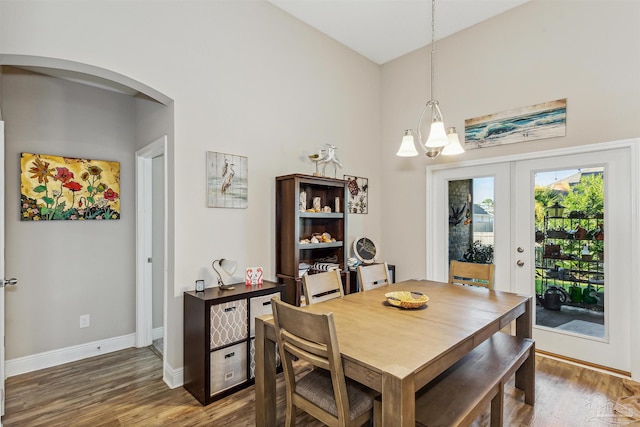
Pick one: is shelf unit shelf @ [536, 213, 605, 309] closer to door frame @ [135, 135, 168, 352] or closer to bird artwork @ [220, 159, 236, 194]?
bird artwork @ [220, 159, 236, 194]

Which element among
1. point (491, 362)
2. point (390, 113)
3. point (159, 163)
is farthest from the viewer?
point (390, 113)

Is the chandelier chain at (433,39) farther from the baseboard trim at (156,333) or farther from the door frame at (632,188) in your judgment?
the baseboard trim at (156,333)

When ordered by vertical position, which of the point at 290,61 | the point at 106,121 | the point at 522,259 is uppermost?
the point at 290,61

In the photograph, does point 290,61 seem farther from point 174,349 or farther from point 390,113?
point 174,349

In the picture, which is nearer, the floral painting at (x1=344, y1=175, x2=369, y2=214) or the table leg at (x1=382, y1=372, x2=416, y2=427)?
the table leg at (x1=382, y1=372, x2=416, y2=427)

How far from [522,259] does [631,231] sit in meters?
0.90

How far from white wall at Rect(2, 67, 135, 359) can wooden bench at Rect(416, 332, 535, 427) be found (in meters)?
Result: 3.16

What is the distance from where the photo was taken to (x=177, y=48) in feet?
8.76

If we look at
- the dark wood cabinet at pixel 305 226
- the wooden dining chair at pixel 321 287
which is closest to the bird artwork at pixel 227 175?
the dark wood cabinet at pixel 305 226

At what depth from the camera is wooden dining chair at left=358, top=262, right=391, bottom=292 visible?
9.12 ft

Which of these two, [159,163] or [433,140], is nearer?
[433,140]

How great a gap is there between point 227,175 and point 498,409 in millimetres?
2554

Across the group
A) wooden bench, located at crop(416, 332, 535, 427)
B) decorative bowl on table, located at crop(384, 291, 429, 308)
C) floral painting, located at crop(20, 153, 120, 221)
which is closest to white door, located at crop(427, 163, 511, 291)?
wooden bench, located at crop(416, 332, 535, 427)

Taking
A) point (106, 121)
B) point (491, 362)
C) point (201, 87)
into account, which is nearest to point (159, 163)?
point (106, 121)
